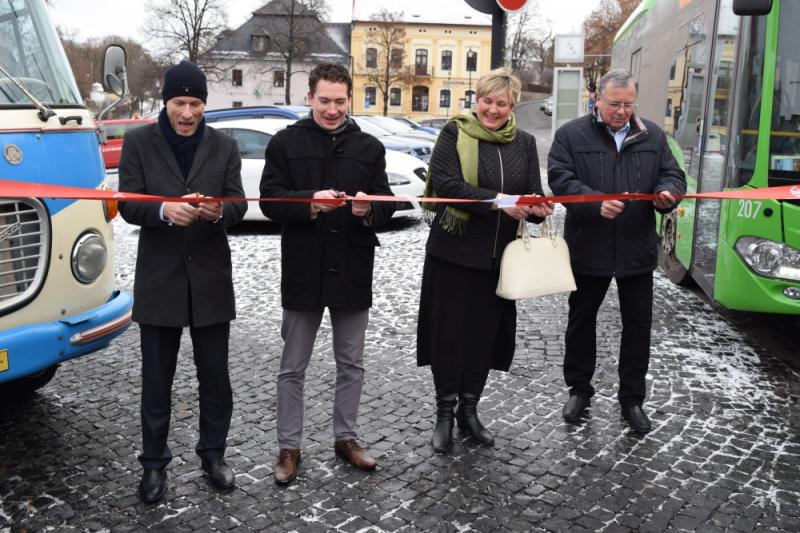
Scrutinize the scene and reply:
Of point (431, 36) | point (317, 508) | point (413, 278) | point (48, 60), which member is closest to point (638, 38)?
point (413, 278)

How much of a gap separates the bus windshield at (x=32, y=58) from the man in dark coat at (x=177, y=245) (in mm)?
1075

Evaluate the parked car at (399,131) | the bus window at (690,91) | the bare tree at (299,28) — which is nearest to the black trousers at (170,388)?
the bus window at (690,91)

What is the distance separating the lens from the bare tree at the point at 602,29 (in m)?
69.8

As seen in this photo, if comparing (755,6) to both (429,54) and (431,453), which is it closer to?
(431,453)

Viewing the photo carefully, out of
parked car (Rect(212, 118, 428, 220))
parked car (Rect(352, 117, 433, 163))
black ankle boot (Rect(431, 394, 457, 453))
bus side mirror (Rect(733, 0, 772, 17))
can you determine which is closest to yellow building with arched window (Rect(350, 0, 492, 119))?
parked car (Rect(352, 117, 433, 163))

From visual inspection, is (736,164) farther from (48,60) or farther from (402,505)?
(48,60)

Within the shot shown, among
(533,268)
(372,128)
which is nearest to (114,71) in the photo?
(533,268)

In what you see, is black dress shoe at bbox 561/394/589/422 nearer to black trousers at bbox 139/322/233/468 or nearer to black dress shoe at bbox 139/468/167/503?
black trousers at bbox 139/322/233/468

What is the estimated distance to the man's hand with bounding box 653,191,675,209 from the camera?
14.0ft

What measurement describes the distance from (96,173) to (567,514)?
305 cm

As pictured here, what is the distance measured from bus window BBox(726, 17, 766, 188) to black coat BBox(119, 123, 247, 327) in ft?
12.2

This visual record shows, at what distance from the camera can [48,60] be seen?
4.70 m

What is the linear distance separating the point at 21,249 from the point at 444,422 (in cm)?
232

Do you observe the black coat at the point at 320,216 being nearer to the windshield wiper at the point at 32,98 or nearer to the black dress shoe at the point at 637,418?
the windshield wiper at the point at 32,98
